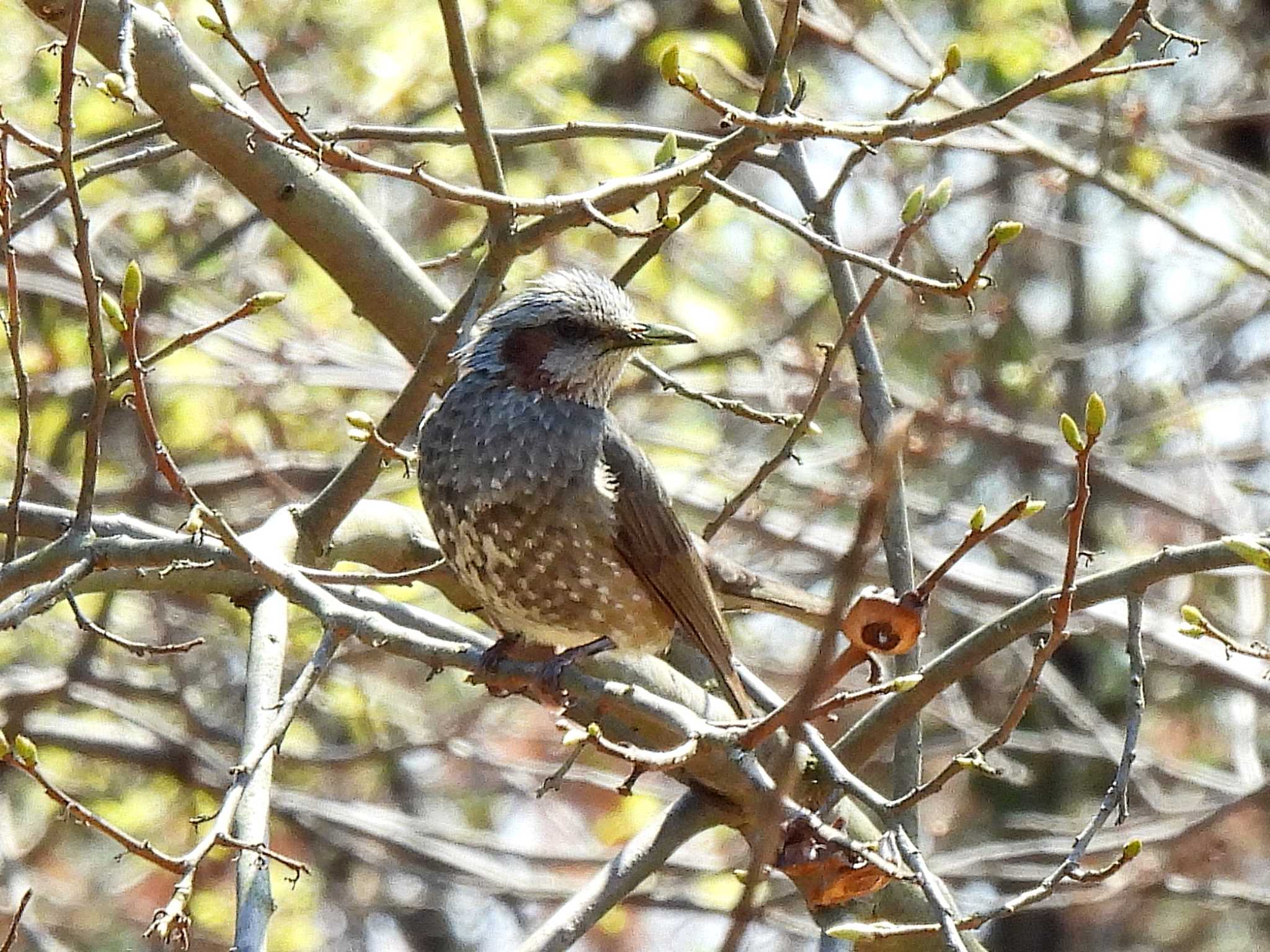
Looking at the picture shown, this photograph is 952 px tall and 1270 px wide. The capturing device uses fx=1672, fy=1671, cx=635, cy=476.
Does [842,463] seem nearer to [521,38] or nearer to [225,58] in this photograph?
[521,38]

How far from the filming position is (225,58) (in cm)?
869

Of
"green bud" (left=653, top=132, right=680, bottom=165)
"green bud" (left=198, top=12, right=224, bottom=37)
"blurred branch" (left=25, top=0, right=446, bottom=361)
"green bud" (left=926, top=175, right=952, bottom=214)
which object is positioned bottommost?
"green bud" (left=926, top=175, right=952, bottom=214)

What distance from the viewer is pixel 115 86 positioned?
3447 mm

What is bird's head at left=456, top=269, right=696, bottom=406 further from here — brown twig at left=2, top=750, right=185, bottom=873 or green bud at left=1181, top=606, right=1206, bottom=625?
brown twig at left=2, top=750, right=185, bottom=873

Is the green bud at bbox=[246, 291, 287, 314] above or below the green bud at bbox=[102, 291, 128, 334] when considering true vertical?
above

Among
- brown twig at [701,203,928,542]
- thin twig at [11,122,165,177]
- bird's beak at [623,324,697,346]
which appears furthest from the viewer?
bird's beak at [623,324,697,346]

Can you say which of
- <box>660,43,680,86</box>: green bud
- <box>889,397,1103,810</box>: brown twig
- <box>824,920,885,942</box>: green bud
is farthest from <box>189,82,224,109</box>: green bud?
<box>824,920,885,942</box>: green bud

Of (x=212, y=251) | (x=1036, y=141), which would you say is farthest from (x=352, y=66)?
(x=1036, y=141)

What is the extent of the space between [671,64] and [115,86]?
48.4 inches

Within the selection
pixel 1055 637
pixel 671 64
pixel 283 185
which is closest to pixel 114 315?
pixel 671 64

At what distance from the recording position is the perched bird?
469 centimetres

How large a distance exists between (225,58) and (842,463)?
3.84 m

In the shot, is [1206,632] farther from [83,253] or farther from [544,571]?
[83,253]

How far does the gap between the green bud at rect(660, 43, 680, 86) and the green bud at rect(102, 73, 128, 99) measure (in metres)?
1.18
